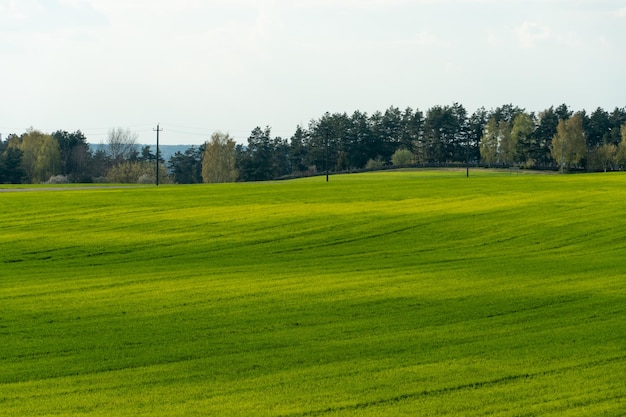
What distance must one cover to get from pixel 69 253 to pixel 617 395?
23909 millimetres

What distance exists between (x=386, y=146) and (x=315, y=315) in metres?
168

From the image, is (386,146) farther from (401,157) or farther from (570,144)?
(570,144)

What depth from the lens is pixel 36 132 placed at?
17288cm

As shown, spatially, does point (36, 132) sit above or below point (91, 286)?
above

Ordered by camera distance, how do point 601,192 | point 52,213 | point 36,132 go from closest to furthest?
point 52,213 < point 601,192 < point 36,132

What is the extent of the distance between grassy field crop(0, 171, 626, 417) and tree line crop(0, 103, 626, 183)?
11534 centimetres

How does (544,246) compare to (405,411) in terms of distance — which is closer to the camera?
(405,411)

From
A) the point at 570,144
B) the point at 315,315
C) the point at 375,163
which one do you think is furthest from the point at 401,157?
the point at 315,315

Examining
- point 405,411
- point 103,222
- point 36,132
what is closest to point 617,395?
point 405,411

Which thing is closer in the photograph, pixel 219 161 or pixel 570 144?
pixel 570 144

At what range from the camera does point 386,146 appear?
186 meters

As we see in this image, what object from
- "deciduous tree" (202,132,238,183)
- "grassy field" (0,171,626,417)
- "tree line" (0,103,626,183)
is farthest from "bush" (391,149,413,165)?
"grassy field" (0,171,626,417)

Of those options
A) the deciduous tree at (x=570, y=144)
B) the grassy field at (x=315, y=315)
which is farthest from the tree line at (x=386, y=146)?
the grassy field at (x=315, y=315)

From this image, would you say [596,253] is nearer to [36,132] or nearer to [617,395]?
[617,395]
